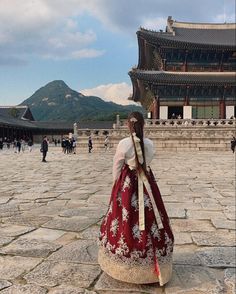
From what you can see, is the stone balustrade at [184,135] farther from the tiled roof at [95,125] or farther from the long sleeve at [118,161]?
the long sleeve at [118,161]

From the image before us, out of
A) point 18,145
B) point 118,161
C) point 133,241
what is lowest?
point 18,145

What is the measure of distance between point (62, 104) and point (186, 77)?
13632 cm

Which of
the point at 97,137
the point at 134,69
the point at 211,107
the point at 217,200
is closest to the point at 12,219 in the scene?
the point at 217,200

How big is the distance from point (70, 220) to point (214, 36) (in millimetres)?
38795

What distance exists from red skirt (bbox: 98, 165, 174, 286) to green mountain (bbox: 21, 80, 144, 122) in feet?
460

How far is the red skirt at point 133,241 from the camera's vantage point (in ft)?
11.6

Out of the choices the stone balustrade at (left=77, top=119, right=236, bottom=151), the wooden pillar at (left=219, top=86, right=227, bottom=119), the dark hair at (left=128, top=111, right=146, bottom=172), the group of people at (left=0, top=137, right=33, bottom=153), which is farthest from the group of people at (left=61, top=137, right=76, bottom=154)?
the dark hair at (left=128, top=111, right=146, bottom=172)

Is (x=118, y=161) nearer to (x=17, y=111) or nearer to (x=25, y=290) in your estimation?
(x=25, y=290)

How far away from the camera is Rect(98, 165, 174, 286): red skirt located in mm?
3547

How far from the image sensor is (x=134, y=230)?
3.57 m

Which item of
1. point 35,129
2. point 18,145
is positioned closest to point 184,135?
point 18,145

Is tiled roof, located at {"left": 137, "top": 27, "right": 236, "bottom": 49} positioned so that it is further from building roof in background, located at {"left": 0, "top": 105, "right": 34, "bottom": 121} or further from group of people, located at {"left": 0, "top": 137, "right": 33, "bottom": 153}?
building roof in background, located at {"left": 0, "top": 105, "right": 34, "bottom": 121}

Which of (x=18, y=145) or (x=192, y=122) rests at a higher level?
(x=192, y=122)

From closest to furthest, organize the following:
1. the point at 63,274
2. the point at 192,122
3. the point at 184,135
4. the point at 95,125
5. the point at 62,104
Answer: the point at 63,274
the point at 184,135
the point at 192,122
the point at 95,125
the point at 62,104
